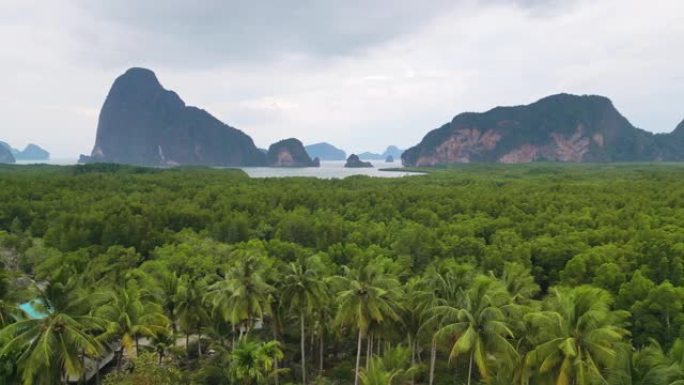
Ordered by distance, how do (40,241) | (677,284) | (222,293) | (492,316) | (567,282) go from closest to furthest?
(492,316)
(222,293)
(677,284)
(567,282)
(40,241)

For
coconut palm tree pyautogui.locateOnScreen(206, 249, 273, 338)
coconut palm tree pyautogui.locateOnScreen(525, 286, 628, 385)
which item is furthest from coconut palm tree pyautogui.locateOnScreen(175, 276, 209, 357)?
coconut palm tree pyautogui.locateOnScreen(525, 286, 628, 385)

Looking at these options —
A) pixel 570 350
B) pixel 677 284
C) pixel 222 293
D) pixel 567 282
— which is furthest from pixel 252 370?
pixel 677 284

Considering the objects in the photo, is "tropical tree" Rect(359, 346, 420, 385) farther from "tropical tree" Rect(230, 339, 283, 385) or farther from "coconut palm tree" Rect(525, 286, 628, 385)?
"coconut palm tree" Rect(525, 286, 628, 385)

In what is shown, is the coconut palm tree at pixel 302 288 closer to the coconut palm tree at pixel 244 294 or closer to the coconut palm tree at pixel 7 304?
the coconut palm tree at pixel 244 294

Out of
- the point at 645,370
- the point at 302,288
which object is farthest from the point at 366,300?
the point at 645,370

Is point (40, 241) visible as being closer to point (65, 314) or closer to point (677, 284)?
point (65, 314)

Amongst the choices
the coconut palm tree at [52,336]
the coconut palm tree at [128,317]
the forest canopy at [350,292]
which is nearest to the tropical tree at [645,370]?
the forest canopy at [350,292]

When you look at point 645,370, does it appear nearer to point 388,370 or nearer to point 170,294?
point 388,370
